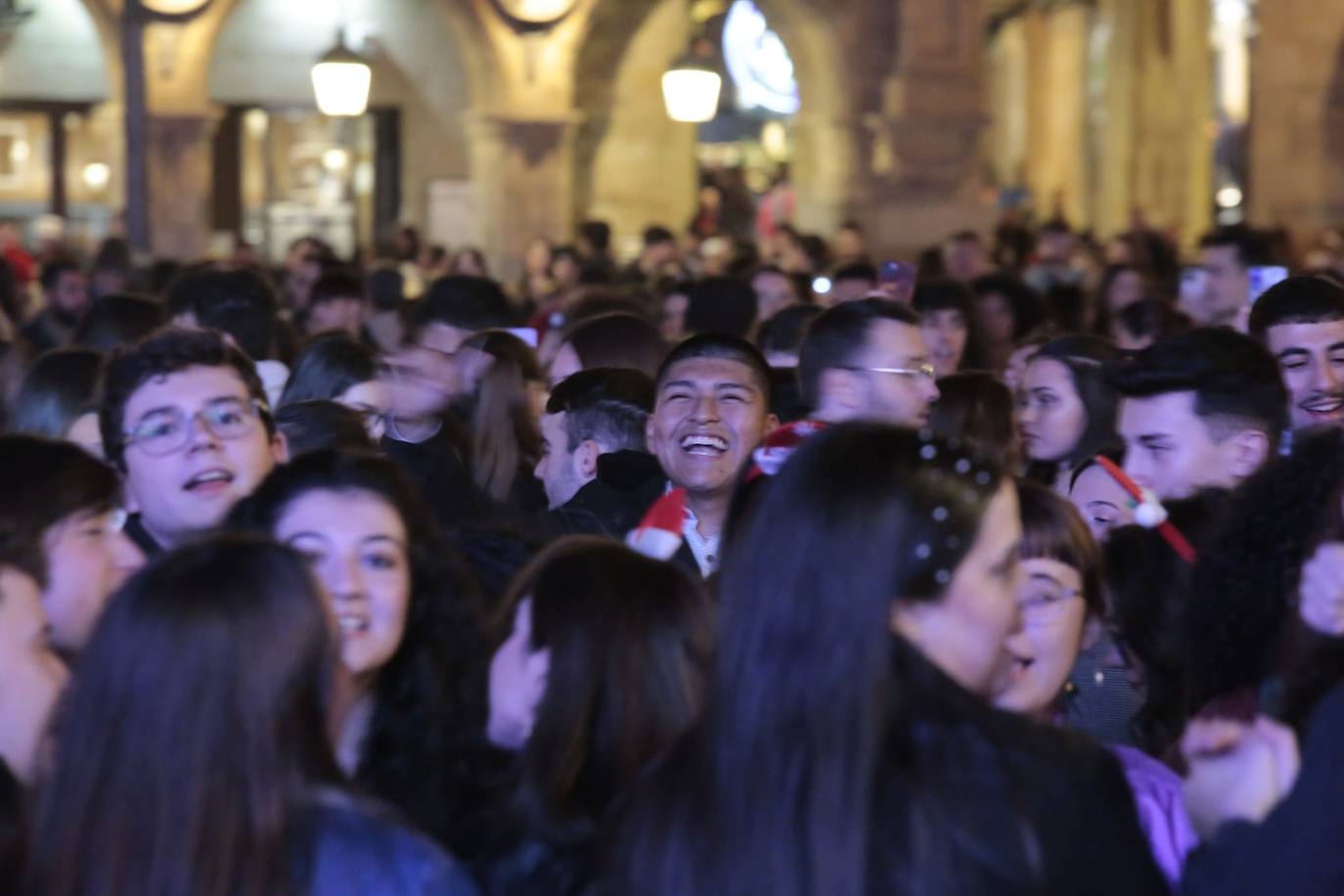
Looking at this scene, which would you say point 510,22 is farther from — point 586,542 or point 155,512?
point 586,542

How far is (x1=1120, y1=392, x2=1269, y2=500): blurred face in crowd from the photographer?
5.15m

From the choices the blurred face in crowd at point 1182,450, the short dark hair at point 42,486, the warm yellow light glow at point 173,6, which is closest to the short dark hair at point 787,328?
the blurred face in crowd at point 1182,450

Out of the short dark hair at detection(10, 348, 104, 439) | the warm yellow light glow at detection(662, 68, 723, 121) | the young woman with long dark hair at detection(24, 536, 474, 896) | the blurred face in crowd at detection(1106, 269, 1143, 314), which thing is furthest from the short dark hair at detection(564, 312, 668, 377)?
the warm yellow light glow at detection(662, 68, 723, 121)

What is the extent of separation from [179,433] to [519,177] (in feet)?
54.5

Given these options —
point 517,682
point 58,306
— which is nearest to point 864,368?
→ point 517,682

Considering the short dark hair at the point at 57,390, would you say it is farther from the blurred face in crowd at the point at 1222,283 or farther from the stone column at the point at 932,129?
the stone column at the point at 932,129

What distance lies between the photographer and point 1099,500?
536 centimetres

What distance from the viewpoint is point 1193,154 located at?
30.0 meters

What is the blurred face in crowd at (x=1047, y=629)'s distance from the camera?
157 inches

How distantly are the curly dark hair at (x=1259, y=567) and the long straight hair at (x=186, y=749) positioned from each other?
1569 millimetres

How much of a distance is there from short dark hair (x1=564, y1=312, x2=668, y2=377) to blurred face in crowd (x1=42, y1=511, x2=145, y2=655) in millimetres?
3303

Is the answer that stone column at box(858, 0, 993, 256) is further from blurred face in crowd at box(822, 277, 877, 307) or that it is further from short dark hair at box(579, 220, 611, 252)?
blurred face in crowd at box(822, 277, 877, 307)

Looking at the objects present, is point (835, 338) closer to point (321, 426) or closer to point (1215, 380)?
point (1215, 380)

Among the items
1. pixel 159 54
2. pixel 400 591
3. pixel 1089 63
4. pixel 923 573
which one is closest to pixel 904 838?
pixel 923 573
